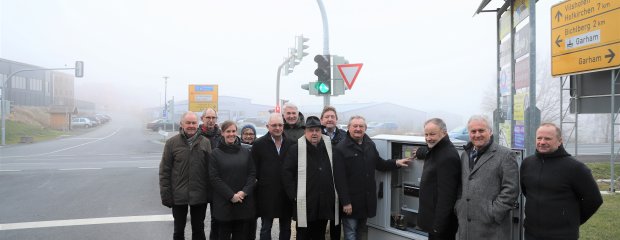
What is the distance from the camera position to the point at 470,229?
3373 mm

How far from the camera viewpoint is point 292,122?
16.6 ft

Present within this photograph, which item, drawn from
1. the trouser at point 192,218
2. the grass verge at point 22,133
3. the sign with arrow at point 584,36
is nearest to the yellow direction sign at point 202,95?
the grass verge at point 22,133

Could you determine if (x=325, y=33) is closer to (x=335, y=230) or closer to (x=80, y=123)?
(x=335, y=230)

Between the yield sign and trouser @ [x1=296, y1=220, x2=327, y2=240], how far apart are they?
515 centimetres

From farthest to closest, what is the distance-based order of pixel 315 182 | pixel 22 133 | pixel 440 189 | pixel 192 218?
pixel 22 133 → pixel 192 218 → pixel 315 182 → pixel 440 189

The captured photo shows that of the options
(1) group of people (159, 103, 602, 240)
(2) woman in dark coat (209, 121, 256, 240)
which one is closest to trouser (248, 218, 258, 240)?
(1) group of people (159, 103, 602, 240)

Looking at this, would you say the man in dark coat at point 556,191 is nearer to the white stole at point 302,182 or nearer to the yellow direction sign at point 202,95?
the white stole at point 302,182

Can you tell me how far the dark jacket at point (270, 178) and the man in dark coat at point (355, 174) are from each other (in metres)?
0.61

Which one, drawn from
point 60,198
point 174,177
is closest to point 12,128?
point 60,198

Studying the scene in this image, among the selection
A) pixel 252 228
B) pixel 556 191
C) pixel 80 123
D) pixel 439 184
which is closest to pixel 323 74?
pixel 252 228

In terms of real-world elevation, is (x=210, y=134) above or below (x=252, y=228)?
above

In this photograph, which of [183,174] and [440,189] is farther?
[183,174]

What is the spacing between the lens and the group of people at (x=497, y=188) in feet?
10.0

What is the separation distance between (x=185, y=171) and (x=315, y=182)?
1.46 metres
